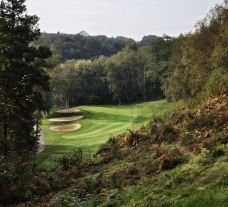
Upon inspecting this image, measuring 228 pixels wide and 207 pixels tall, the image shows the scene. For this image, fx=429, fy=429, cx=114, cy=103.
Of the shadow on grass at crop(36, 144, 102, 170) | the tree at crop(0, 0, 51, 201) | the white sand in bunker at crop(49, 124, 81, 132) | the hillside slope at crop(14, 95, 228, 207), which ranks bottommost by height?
the shadow on grass at crop(36, 144, 102, 170)

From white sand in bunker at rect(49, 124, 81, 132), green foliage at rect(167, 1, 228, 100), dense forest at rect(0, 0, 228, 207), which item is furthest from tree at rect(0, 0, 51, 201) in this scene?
white sand in bunker at rect(49, 124, 81, 132)

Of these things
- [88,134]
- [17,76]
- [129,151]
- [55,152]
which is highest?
[17,76]

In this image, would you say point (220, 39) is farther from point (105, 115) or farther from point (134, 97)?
point (134, 97)

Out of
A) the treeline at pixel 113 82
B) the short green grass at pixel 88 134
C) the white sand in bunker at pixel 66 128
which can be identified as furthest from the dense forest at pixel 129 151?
the treeline at pixel 113 82

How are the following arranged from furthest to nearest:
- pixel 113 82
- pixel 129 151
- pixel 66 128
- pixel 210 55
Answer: pixel 113 82, pixel 66 128, pixel 210 55, pixel 129 151

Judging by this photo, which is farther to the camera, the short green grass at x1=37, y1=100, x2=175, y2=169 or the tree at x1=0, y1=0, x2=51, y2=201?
the short green grass at x1=37, y1=100, x2=175, y2=169

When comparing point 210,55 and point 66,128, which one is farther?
point 66,128

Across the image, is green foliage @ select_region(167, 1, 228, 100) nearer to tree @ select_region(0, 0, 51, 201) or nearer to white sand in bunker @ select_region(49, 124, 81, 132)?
tree @ select_region(0, 0, 51, 201)

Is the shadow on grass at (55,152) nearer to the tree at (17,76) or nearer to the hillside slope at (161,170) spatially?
the tree at (17,76)

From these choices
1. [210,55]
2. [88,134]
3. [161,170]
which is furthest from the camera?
[88,134]

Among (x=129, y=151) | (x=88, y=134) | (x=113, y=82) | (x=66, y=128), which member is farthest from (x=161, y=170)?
(x=113, y=82)

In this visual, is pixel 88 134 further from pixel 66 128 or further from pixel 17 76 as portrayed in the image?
pixel 17 76

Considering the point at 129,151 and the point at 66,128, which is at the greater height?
the point at 129,151

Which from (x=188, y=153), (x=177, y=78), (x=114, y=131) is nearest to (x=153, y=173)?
(x=188, y=153)
